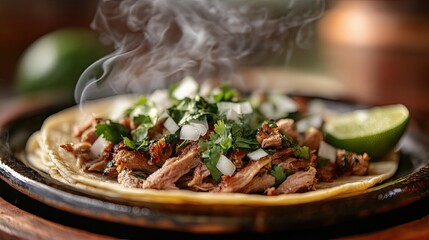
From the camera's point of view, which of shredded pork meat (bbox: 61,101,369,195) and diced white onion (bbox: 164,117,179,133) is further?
diced white onion (bbox: 164,117,179,133)

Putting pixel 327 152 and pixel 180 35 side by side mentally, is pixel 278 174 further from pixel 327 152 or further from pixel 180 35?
pixel 180 35

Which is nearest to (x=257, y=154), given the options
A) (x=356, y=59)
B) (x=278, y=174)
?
(x=278, y=174)

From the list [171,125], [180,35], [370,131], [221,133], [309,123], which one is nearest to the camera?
[221,133]

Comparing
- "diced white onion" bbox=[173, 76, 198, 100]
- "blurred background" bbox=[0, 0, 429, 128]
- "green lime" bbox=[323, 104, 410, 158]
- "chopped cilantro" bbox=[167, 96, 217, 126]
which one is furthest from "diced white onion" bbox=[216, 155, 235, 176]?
"blurred background" bbox=[0, 0, 429, 128]

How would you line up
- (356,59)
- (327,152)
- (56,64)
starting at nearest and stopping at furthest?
(327,152)
(56,64)
(356,59)

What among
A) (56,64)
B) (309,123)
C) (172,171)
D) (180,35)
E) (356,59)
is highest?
(172,171)

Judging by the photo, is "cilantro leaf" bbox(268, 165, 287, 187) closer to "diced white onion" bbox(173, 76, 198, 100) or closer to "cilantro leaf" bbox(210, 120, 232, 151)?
"cilantro leaf" bbox(210, 120, 232, 151)

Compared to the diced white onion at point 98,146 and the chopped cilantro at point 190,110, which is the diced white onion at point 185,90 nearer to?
the chopped cilantro at point 190,110

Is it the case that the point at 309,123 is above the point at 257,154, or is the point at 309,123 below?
below
